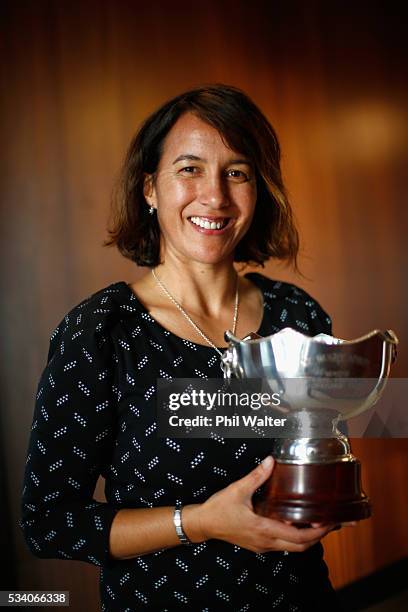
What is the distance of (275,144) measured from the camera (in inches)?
53.8

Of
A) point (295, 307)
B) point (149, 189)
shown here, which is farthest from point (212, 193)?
point (295, 307)

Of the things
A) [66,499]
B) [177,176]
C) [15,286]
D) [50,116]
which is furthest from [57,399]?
[50,116]

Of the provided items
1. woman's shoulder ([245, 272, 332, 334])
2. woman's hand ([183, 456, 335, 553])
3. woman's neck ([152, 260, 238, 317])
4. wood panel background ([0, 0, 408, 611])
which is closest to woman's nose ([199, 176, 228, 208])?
woman's neck ([152, 260, 238, 317])

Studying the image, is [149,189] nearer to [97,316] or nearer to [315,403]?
[97,316]

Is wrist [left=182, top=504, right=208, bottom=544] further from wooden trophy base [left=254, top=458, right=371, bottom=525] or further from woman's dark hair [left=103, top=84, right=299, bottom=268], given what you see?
woman's dark hair [left=103, top=84, right=299, bottom=268]

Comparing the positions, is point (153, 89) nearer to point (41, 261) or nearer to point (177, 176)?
point (41, 261)

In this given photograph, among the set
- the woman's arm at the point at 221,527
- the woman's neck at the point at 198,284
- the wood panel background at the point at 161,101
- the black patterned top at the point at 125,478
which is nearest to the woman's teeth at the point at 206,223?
the woman's neck at the point at 198,284

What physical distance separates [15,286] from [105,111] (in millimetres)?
581

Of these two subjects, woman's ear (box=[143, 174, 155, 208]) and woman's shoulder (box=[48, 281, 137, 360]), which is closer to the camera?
woman's shoulder (box=[48, 281, 137, 360])

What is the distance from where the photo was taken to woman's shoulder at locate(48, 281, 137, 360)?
3.78ft

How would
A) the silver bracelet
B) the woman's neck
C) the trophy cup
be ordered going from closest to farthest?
the trophy cup → the silver bracelet → the woman's neck

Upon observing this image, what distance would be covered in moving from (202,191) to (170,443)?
42 cm

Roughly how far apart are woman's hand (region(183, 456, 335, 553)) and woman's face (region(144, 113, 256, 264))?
0.45 meters

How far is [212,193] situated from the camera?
1233 mm
